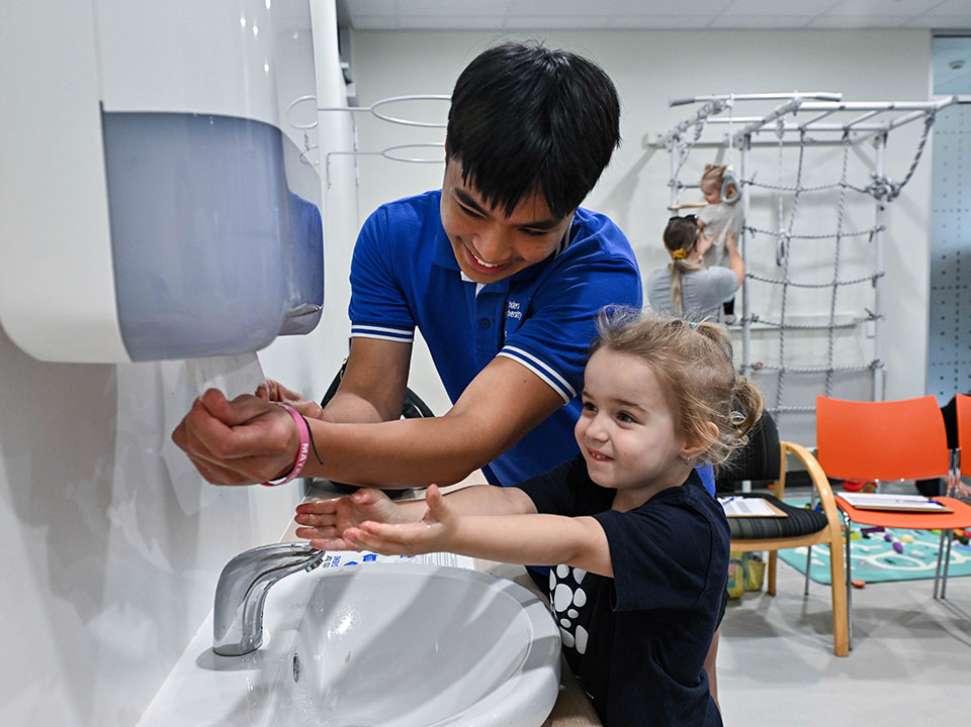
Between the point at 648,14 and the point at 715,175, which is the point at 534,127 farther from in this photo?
the point at 648,14

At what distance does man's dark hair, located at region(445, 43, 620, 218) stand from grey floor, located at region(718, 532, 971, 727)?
1952 millimetres

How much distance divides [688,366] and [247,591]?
545 mm

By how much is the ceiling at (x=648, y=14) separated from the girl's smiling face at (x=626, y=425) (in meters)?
3.44

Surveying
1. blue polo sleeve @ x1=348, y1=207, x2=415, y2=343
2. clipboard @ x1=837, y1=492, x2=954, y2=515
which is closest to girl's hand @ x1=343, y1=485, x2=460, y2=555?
blue polo sleeve @ x1=348, y1=207, x2=415, y2=343

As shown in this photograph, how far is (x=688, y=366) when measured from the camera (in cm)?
87

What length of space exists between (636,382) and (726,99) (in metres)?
3.10

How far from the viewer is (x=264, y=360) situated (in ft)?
4.09

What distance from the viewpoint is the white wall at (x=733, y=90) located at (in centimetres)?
416

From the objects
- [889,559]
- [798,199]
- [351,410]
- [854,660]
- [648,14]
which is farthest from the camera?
[798,199]

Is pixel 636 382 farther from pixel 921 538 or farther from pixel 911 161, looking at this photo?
pixel 911 161

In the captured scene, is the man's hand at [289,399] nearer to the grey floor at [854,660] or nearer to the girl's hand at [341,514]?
the girl's hand at [341,514]

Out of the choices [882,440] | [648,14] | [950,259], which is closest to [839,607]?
[882,440]

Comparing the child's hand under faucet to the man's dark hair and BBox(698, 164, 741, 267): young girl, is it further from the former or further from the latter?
BBox(698, 164, 741, 267): young girl

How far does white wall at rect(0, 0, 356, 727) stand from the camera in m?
0.50
